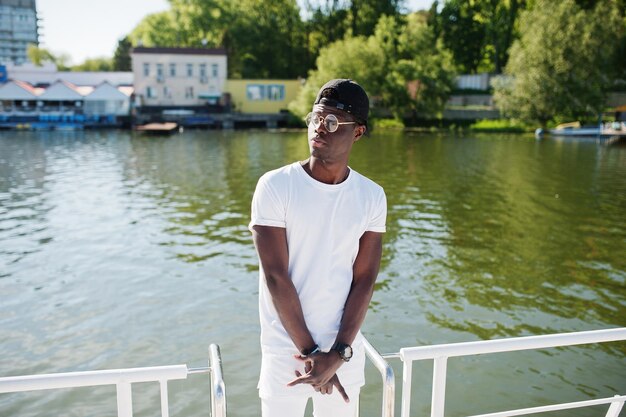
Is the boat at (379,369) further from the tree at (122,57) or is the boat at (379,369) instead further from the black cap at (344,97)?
the tree at (122,57)

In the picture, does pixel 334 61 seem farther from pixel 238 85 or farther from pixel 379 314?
pixel 379 314

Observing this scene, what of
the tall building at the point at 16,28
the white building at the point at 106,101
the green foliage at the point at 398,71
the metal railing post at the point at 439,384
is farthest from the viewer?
the tall building at the point at 16,28

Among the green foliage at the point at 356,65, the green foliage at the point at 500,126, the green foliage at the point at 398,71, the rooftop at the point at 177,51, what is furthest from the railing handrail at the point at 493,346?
the rooftop at the point at 177,51

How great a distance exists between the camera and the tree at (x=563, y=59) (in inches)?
1870

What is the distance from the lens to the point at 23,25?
149500 millimetres

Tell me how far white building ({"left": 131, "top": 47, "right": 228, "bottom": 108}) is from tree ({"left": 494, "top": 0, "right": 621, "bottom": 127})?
110ft

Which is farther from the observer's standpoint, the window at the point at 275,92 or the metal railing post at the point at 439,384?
the window at the point at 275,92

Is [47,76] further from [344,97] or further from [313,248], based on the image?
[313,248]

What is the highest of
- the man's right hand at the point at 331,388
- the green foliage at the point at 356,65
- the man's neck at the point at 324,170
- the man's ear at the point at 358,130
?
the green foliage at the point at 356,65

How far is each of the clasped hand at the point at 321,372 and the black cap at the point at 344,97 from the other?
111cm

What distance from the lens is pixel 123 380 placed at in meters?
2.29

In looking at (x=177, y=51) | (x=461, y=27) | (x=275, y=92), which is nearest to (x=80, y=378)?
(x=275, y=92)

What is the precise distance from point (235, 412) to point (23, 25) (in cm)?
16930

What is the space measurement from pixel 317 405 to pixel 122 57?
9589cm
